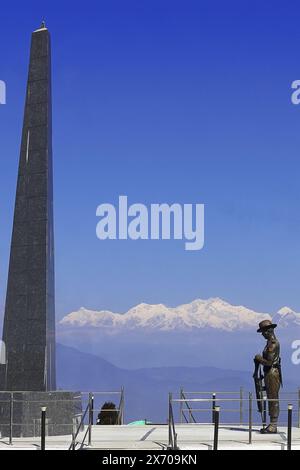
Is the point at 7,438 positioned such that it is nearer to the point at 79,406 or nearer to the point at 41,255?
the point at 79,406

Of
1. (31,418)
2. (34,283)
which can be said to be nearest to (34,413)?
(31,418)

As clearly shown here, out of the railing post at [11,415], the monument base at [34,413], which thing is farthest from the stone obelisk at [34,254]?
the railing post at [11,415]

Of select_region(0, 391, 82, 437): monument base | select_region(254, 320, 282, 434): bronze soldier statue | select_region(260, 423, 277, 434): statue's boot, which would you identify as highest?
select_region(254, 320, 282, 434): bronze soldier statue

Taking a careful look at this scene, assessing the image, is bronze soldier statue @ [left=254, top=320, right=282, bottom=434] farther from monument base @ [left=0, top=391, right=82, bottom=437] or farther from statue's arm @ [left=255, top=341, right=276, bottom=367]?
monument base @ [left=0, top=391, right=82, bottom=437]

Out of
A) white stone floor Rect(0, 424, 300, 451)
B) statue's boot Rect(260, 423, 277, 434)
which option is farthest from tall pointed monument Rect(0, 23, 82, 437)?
statue's boot Rect(260, 423, 277, 434)
